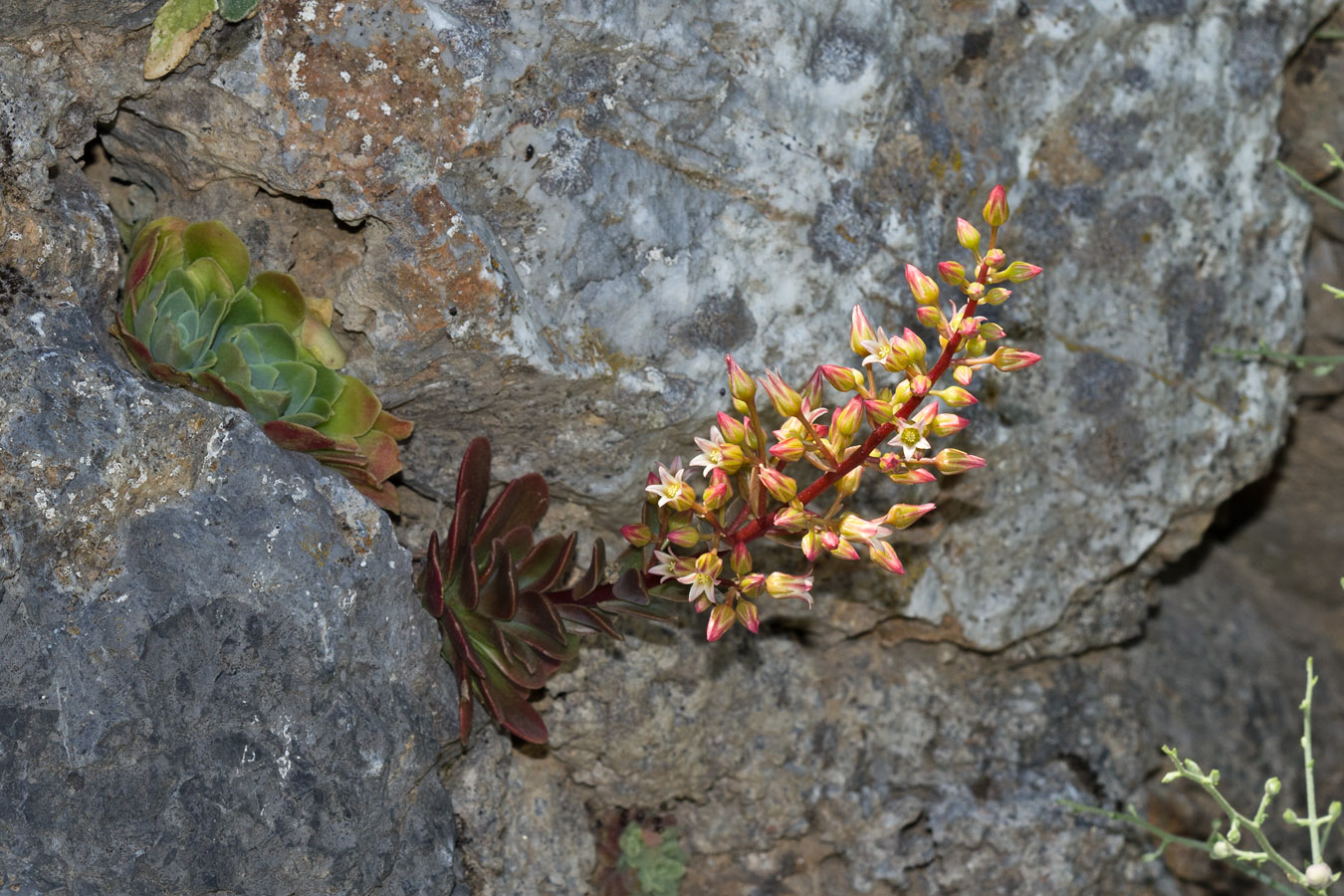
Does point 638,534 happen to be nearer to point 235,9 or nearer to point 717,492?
point 717,492

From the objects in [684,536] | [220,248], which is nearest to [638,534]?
[684,536]

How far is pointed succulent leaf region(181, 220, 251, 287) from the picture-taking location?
297 cm

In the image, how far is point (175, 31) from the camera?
2.85m

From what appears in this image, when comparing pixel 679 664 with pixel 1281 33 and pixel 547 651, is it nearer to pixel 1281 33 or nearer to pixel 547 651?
pixel 547 651

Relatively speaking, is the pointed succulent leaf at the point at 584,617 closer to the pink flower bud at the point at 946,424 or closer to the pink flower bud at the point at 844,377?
the pink flower bud at the point at 844,377

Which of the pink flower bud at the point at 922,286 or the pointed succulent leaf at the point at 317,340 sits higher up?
the pink flower bud at the point at 922,286

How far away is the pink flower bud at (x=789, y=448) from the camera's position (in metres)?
2.55

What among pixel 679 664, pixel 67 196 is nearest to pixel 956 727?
pixel 679 664

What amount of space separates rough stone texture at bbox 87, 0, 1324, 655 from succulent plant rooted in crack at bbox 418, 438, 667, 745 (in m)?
0.27

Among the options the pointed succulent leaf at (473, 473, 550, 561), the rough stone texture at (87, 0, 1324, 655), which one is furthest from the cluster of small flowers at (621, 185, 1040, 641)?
the rough stone texture at (87, 0, 1324, 655)

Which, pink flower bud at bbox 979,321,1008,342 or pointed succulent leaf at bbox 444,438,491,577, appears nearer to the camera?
pink flower bud at bbox 979,321,1008,342

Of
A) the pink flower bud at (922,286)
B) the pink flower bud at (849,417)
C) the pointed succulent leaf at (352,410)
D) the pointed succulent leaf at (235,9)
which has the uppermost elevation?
the pink flower bud at (922,286)

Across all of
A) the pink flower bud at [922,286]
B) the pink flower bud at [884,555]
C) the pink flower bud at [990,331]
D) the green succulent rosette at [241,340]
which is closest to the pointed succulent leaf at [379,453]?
the green succulent rosette at [241,340]

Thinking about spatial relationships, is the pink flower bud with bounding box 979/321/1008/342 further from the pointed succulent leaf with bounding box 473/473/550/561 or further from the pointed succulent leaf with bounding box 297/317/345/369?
the pointed succulent leaf with bounding box 297/317/345/369
